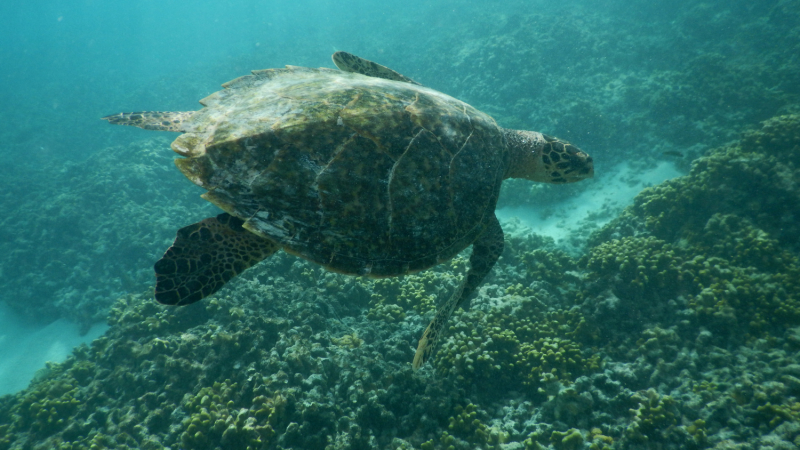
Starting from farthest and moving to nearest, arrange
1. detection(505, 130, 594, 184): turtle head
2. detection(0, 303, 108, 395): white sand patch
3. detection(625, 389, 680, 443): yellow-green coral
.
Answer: detection(0, 303, 108, 395): white sand patch < detection(505, 130, 594, 184): turtle head < detection(625, 389, 680, 443): yellow-green coral

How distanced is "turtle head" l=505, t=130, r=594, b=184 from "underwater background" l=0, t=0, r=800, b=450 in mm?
1641

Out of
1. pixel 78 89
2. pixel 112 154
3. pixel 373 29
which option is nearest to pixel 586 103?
pixel 112 154

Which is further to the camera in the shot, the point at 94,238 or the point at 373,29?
the point at 373,29

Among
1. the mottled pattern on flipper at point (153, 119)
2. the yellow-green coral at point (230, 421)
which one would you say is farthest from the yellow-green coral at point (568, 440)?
the mottled pattern on flipper at point (153, 119)

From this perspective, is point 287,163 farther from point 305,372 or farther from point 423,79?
point 423,79

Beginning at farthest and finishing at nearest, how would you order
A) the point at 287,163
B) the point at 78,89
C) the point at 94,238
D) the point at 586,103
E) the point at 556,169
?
the point at 78,89
the point at 586,103
the point at 94,238
the point at 556,169
the point at 287,163

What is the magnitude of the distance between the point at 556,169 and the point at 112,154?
17728mm

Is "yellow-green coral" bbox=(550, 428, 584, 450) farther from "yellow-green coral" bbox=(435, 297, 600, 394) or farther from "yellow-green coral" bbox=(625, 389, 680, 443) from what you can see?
"yellow-green coral" bbox=(435, 297, 600, 394)

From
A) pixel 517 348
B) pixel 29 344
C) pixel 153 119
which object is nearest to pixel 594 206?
pixel 517 348

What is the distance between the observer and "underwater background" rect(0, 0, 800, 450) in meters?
3.33

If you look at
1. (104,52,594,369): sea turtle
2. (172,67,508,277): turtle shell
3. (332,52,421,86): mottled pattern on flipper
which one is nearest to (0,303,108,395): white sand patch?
(104,52,594,369): sea turtle

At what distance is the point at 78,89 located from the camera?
27.4 meters

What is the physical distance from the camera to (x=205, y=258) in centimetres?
265

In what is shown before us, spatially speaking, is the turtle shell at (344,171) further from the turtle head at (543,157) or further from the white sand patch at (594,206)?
the white sand patch at (594,206)
